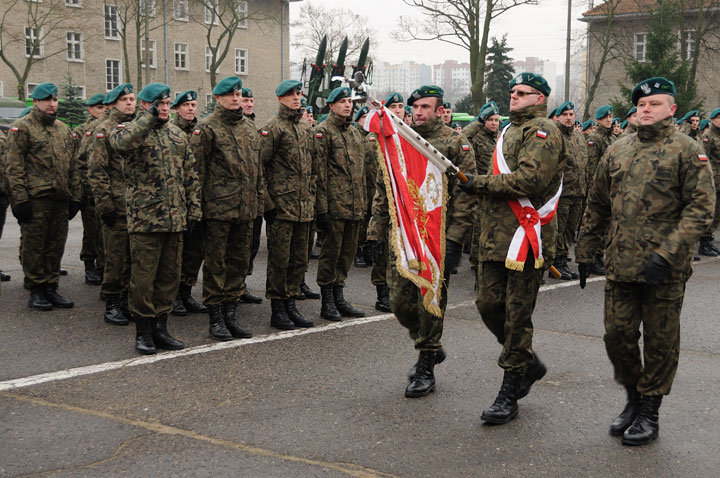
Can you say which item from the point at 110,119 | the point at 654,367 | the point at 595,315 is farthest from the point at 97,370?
the point at 595,315

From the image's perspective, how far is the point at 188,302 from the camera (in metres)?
8.24

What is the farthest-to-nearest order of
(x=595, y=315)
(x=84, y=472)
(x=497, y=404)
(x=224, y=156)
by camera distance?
(x=595, y=315)
(x=224, y=156)
(x=497, y=404)
(x=84, y=472)

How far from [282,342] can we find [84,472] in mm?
2895

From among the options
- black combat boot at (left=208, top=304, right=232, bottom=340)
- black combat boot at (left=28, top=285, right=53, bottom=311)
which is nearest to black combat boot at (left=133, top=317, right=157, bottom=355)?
black combat boot at (left=208, top=304, right=232, bottom=340)

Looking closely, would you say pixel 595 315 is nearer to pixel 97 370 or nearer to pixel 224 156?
pixel 224 156

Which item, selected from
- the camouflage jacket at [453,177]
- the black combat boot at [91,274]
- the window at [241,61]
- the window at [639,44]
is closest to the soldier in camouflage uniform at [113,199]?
the black combat boot at [91,274]

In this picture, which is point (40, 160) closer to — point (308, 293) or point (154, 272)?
point (154, 272)

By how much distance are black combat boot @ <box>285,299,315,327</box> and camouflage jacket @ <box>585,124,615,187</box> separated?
6.25 meters

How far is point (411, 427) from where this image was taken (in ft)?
16.0

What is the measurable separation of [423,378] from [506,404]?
2.41 ft

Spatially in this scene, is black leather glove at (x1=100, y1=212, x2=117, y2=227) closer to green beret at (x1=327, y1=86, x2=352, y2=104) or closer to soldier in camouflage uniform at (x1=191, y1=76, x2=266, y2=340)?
soldier in camouflage uniform at (x1=191, y1=76, x2=266, y2=340)

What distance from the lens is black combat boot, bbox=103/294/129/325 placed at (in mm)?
7586

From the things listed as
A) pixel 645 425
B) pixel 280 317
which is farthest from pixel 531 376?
pixel 280 317

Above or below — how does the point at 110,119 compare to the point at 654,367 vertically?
above
